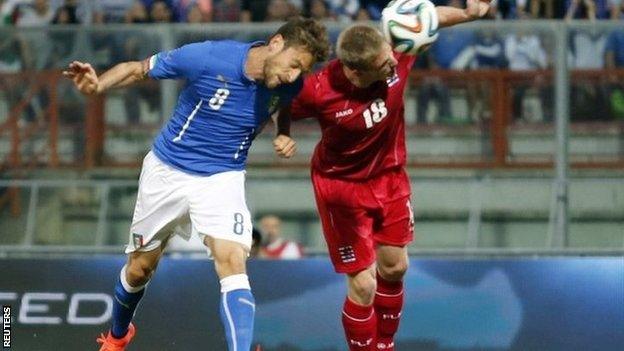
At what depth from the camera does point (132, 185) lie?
14.9 metres

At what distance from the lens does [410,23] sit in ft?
32.9

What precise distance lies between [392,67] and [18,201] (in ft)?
20.6

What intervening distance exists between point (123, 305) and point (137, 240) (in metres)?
0.55

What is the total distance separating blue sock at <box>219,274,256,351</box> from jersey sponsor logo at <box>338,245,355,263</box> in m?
1.20

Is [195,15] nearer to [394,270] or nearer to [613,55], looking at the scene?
[613,55]

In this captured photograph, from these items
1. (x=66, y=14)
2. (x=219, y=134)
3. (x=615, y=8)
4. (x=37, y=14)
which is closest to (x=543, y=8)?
(x=615, y=8)

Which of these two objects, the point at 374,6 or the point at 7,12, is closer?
the point at 374,6

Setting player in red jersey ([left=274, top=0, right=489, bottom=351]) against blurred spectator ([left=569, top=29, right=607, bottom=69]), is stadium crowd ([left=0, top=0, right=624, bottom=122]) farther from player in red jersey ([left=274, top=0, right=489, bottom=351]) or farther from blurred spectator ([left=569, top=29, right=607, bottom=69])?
player in red jersey ([left=274, top=0, right=489, bottom=351])

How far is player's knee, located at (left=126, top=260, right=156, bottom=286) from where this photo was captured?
33.9ft

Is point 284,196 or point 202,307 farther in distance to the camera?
point 284,196

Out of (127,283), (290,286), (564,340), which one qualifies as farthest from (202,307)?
(564,340)

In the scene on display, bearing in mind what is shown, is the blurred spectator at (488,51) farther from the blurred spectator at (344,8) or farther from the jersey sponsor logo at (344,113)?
the jersey sponsor logo at (344,113)

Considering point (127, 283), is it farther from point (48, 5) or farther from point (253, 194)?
point (48, 5)

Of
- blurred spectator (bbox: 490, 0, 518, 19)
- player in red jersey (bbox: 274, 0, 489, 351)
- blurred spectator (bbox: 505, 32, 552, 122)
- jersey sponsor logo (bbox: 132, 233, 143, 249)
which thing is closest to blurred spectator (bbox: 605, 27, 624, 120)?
blurred spectator (bbox: 505, 32, 552, 122)
